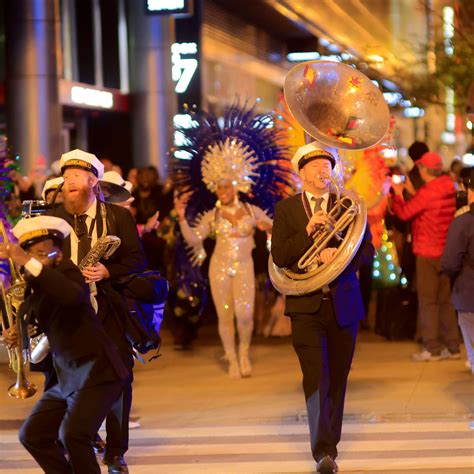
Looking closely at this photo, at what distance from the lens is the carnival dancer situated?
36.4 feet

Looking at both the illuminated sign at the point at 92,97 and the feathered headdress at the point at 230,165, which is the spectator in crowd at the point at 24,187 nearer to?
the feathered headdress at the point at 230,165

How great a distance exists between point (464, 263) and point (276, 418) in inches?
70.6

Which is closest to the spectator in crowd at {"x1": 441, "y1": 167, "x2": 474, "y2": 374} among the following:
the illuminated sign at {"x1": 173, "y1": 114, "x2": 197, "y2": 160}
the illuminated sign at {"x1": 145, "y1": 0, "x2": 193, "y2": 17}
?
the illuminated sign at {"x1": 173, "y1": 114, "x2": 197, "y2": 160}

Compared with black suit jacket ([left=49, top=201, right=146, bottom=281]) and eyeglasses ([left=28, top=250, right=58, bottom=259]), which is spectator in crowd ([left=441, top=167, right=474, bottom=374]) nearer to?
black suit jacket ([left=49, top=201, right=146, bottom=281])

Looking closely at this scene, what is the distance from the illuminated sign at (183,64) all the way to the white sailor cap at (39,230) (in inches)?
618

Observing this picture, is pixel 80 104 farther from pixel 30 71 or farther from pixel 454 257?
pixel 454 257

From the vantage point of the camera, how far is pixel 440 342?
40.3 feet

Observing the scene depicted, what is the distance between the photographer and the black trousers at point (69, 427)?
240 inches

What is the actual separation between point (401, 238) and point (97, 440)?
5.87 meters

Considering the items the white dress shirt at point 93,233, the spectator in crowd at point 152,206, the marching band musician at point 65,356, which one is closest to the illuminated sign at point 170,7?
the spectator in crowd at point 152,206

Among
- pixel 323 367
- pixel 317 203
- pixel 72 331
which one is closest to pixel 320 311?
pixel 323 367

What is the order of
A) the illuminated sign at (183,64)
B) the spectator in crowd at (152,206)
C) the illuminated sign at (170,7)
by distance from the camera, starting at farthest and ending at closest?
the illuminated sign at (183,64), the illuminated sign at (170,7), the spectator in crowd at (152,206)

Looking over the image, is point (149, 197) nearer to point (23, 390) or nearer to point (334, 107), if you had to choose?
point (334, 107)

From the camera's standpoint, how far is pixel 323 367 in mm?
7430
